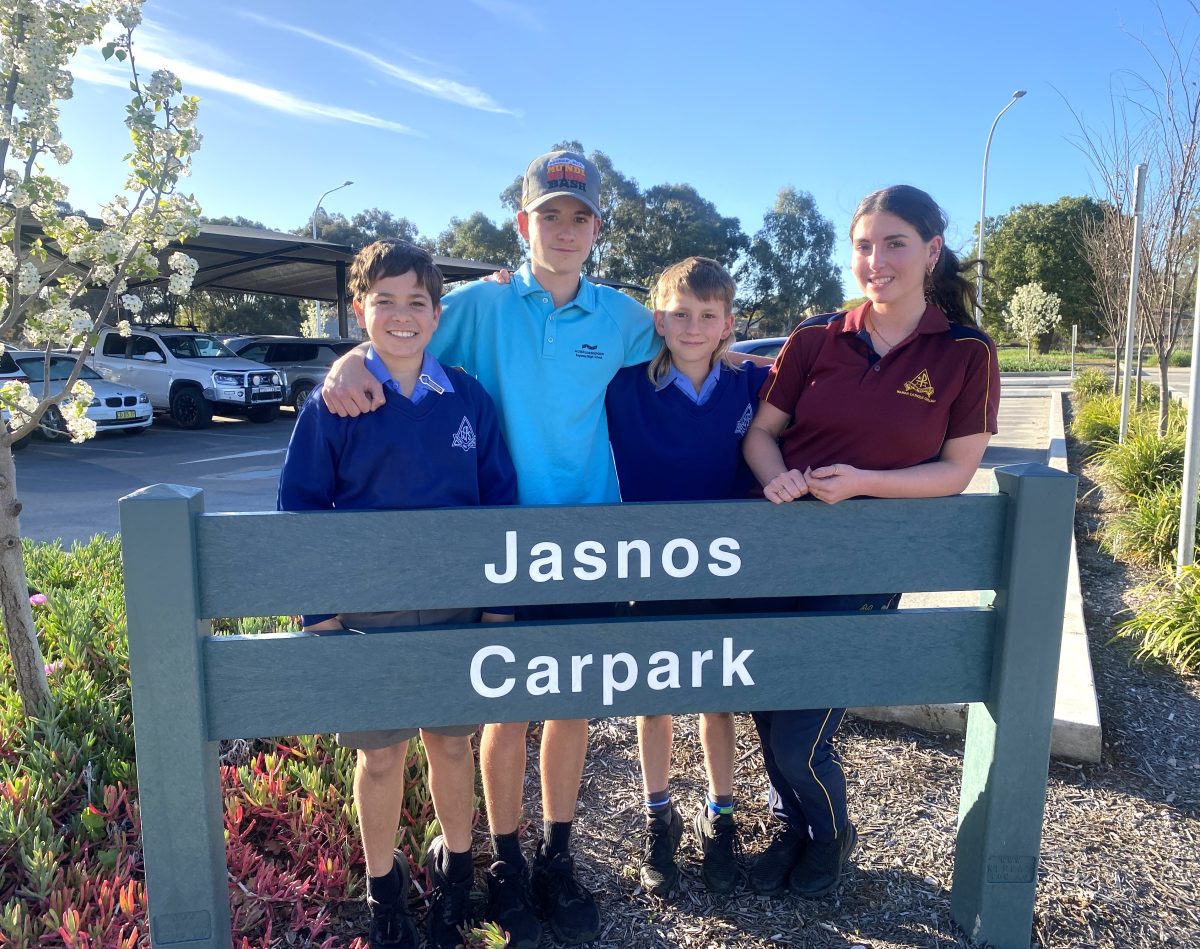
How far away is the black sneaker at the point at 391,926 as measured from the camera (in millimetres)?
2102

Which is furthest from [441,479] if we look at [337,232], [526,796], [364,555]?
[337,232]

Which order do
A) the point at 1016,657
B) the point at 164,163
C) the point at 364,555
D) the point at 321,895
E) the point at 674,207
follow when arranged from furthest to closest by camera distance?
the point at 674,207 < the point at 164,163 < the point at 321,895 < the point at 1016,657 < the point at 364,555

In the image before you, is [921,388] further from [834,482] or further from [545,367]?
[545,367]

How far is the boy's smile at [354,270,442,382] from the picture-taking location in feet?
6.75

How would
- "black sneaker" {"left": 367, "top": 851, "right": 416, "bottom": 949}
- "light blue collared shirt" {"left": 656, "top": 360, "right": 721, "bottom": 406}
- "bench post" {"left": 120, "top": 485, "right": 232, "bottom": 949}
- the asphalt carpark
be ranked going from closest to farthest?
1. "bench post" {"left": 120, "top": 485, "right": 232, "bottom": 949}
2. "black sneaker" {"left": 367, "top": 851, "right": 416, "bottom": 949}
3. "light blue collared shirt" {"left": 656, "top": 360, "right": 721, "bottom": 406}
4. the asphalt carpark

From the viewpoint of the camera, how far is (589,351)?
7.41 feet

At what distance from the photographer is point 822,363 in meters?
2.22

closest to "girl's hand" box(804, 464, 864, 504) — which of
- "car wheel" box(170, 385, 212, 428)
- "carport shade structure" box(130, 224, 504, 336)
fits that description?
"carport shade structure" box(130, 224, 504, 336)

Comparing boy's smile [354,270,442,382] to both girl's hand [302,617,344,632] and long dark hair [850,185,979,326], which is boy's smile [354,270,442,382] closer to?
girl's hand [302,617,344,632]

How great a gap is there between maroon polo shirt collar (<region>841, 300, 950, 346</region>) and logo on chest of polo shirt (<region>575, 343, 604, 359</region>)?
65cm

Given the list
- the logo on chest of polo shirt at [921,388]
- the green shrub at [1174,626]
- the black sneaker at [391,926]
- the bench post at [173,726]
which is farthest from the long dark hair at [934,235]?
the green shrub at [1174,626]

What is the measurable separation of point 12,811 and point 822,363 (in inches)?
98.9

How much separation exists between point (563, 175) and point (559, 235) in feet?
0.50

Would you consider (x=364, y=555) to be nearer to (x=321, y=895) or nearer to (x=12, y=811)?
(x=321, y=895)
